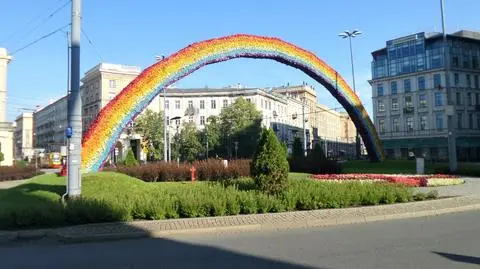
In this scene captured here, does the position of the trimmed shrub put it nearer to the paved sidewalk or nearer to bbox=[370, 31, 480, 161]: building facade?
the paved sidewalk

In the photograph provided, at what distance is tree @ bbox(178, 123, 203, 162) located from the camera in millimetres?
85488

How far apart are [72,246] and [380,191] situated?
9767 mm

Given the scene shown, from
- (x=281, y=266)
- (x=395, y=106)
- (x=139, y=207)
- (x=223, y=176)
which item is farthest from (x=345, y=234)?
(x=395, y=106)

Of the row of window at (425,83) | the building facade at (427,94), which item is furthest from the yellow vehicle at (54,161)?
the row of window at (425,83)

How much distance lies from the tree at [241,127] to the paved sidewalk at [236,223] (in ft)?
229

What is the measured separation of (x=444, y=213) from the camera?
14.2 m

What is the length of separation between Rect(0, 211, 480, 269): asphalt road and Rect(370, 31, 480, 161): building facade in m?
82.3

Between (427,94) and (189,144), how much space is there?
152ft

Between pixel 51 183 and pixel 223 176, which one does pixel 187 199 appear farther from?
pixel 223 176

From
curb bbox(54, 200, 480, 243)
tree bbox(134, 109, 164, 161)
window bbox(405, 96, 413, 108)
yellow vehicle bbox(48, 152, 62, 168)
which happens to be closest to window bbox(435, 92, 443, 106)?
window bbox(405, 96, 413, 108)

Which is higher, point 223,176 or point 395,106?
point 395,106

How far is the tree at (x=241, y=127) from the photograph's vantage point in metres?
85.1

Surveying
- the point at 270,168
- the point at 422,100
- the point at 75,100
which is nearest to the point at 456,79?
the point at 422,100

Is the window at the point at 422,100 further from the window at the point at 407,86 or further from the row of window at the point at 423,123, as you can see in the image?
the window at the point at 407,86
